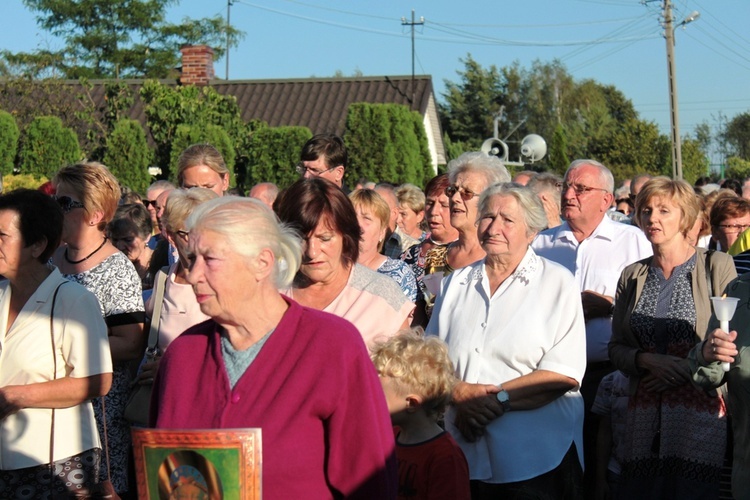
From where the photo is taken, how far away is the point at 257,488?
2.69 meters

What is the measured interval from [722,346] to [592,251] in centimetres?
222

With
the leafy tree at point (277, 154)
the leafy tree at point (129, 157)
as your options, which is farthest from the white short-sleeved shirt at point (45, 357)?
the leafy tree at point (277, 154)

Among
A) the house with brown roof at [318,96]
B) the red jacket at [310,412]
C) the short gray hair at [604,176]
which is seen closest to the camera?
the red jacket at [310,412]

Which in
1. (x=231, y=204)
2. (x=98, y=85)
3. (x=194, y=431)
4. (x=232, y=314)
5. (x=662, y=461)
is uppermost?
(x=98, y=85)

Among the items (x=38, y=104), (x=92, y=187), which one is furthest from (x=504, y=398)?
(x=38, y=104)

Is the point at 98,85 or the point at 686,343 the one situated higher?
the point at 98,85

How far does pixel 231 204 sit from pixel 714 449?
366 centimetres

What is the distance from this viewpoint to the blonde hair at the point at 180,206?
5.18 m

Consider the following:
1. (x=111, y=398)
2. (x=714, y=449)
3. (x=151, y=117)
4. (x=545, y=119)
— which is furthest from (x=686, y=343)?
(x=545, y=119)

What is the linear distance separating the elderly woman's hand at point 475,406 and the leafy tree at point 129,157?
1726 centimetres

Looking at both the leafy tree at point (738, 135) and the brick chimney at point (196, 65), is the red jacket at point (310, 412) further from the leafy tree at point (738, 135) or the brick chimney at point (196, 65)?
the leafy tree at point (738, 135)

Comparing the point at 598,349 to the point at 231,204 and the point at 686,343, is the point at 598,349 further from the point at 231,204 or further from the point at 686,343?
the point at 231,204

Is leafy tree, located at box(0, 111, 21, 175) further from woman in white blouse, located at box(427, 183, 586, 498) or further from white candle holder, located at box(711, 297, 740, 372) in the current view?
white candle holder, located at box(711, 297, 740, 372)

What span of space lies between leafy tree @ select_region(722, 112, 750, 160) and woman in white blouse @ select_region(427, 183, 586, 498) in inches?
3018
